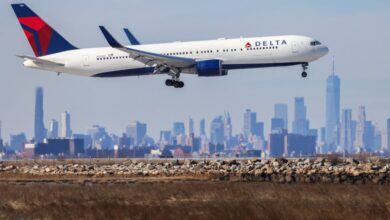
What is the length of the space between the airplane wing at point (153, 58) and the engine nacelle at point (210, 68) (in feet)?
3.23

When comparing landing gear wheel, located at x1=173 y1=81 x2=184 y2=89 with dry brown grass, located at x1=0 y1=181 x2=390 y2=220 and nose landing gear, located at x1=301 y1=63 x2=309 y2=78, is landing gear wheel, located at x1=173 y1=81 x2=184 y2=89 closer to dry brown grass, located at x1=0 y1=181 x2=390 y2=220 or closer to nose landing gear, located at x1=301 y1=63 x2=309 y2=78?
nose landing gear, located at x1=301 y1=63 x2=309 y2=78

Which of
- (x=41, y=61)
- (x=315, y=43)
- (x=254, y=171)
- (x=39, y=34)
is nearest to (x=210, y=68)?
(x=315, y=43)

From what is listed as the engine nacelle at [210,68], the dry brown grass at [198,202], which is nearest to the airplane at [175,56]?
the engine nacelle at [210,68]

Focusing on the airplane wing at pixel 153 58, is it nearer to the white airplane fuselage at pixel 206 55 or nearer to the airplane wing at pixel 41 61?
the white airplane fuselage at pixel 206 55

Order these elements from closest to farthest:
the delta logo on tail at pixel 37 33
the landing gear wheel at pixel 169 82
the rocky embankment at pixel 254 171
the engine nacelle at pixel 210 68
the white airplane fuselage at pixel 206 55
Result: the rocky embankment at pixel 254 171 → the white airplane fuselage at pixel 206 55 → the engine nacelle at pixel 210 68 → the landing gear wheel at pixel 169 82 → the delta logo on tail at pixel 37 33

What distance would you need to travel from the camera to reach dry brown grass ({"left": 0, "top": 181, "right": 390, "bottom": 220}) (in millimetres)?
35219

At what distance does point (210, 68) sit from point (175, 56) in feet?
11.9

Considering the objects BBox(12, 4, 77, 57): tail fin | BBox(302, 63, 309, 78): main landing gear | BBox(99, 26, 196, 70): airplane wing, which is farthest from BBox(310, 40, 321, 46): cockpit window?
BBox(12, 4, 77, 57): tail fin

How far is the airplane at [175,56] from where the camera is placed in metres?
78.0

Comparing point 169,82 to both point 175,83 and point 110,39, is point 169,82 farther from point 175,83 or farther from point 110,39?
point 110,39

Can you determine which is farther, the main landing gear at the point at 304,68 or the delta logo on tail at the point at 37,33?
the delta logo on tail at the point at 37,33

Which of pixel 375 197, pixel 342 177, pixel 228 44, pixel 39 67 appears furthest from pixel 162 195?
pixel 39 67

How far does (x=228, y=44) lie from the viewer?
258 feet

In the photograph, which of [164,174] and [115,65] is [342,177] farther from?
[115,65]
